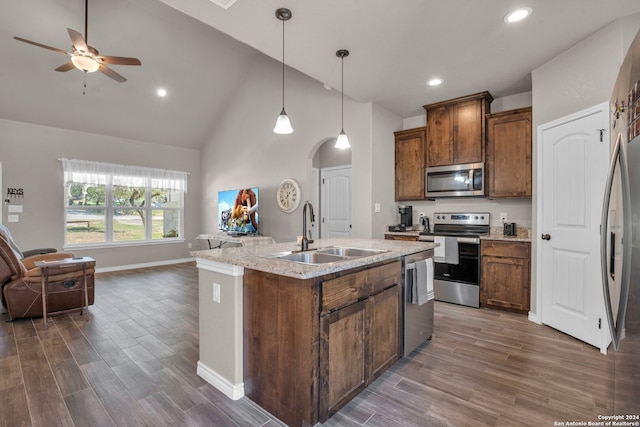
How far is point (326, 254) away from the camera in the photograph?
2.42m

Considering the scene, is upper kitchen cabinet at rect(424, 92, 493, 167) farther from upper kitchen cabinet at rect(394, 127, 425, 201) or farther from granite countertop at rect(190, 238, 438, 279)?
granite countertop at rect(190, 238, 438, 279)

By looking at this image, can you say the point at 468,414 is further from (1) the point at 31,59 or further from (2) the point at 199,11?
(1) the point at 31,59

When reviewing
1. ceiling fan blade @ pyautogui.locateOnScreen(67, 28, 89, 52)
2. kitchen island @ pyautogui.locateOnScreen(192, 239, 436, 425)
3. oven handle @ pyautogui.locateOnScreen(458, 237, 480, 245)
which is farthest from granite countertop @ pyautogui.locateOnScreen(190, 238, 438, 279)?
ceiling fan blade @ pyautogui.locateOnScreen(67, 28, 89, 52)

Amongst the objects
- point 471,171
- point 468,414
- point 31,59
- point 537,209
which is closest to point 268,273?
point 468,414

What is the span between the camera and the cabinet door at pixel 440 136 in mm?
4160

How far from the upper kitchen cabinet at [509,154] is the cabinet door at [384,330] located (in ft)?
7.88

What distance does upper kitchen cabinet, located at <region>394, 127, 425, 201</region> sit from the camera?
4.45 m

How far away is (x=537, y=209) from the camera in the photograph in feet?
10.6

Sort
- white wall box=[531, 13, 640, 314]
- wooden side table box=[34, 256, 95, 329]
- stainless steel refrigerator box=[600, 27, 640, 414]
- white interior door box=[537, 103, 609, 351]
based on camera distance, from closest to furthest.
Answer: stainless steel refrigerator box=[600, 27, 640, 414]
white wall box=[531, 13, 640, 314]
white interior door box=[537, 103, 609, 351]
wooden side table box=[34, 256, 95, 329]

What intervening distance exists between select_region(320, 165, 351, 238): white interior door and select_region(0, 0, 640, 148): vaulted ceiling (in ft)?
5.60

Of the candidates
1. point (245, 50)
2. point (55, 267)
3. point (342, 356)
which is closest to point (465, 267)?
point (342, 356)

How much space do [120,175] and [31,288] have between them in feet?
11.0

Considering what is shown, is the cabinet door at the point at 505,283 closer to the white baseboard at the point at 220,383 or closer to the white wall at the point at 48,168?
the white baseboard at the point at 220,383

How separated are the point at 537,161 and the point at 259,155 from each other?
14.5 feet
